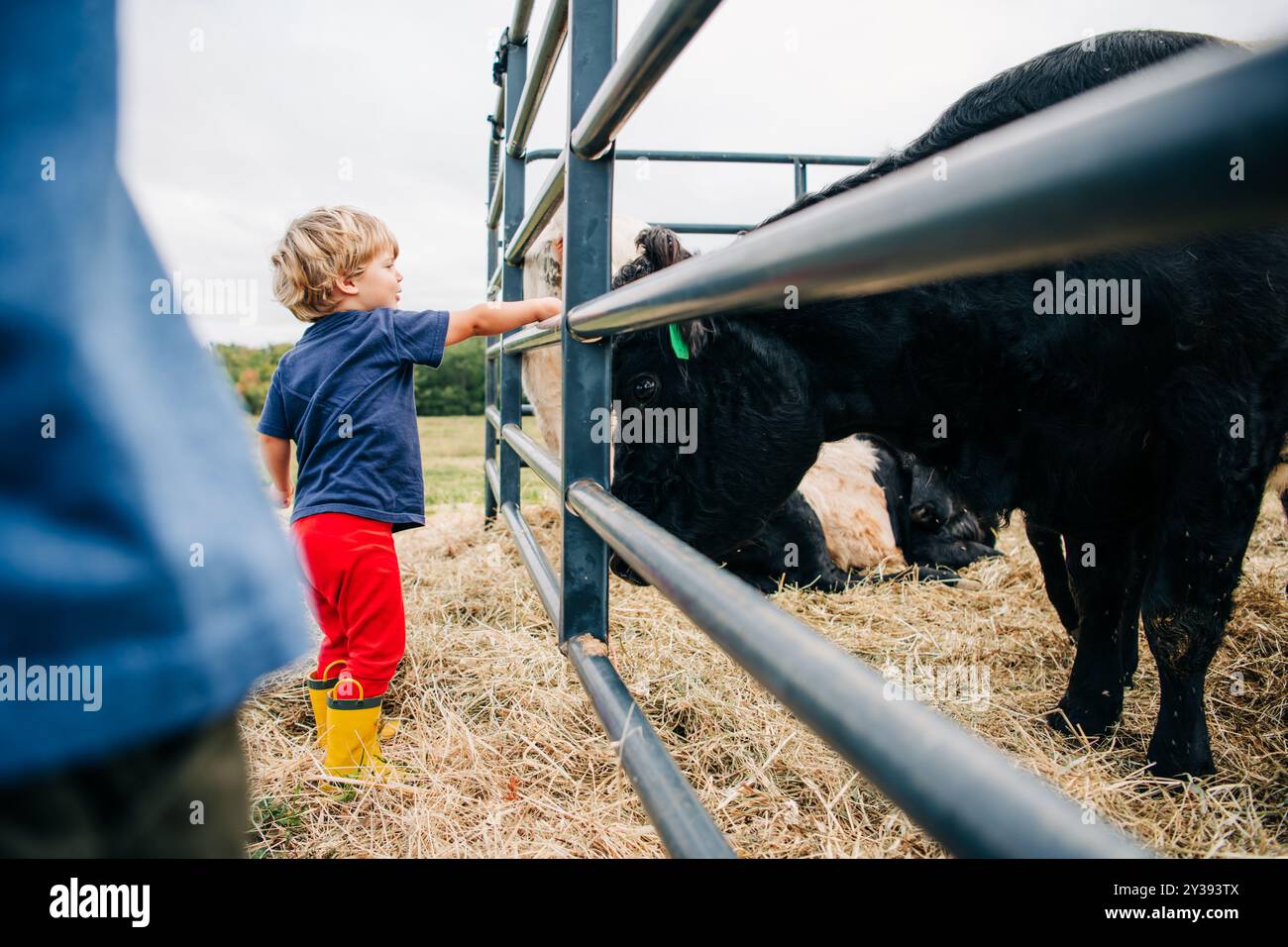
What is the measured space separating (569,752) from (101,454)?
5.58 ft

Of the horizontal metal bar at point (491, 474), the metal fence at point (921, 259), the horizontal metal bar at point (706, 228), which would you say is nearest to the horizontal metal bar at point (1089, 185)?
the metal fence at point (921, 259)

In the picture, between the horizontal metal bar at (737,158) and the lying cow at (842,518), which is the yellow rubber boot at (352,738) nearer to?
the lying cow at (842,518)

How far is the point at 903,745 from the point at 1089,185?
1.17 ft

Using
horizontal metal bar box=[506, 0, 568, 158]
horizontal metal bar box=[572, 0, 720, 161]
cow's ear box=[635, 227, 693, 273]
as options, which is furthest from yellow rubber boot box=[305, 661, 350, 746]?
horizontal metal bar box=[506, 0, 568, 158]

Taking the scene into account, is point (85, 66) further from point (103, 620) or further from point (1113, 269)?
point (1113, 269)

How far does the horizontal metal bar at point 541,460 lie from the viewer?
1.99 m

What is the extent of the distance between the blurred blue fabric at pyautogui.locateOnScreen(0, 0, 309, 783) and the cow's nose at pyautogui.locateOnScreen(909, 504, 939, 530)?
4601mm

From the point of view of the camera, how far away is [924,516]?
15.5ft

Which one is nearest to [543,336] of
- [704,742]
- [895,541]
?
[704,742]

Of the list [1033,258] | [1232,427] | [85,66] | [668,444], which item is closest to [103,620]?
[85,66]

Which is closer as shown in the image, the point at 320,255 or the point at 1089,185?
the point at 1089,185

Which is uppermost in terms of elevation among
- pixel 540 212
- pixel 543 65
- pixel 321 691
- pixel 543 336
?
pixel 543 65

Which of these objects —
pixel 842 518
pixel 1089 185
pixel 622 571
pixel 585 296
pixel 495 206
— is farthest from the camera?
pixel 495 206

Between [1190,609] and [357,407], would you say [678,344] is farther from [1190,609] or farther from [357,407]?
[1190,609]
